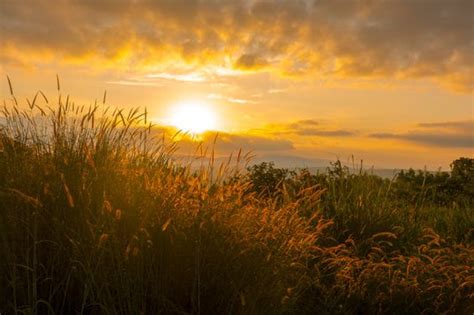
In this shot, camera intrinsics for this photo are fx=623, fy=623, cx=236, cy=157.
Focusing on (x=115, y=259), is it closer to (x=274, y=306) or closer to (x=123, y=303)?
(x=123, y=303)

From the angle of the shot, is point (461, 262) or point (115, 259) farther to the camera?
point (461, 262)

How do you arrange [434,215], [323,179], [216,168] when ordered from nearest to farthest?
1. [216,168]
2. [434,215]
3. [323,179]

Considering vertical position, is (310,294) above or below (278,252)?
below

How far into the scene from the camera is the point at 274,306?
5.22m

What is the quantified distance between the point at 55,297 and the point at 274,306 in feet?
6.02

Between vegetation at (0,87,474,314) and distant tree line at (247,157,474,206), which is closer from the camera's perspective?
vegetation at (0,87,474,314)

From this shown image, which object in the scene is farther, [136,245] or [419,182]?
[419,182]

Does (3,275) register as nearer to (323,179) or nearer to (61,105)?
(61,105)

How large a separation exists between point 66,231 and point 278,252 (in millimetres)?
1799

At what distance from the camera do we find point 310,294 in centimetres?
675

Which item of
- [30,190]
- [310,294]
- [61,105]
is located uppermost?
[61,105]

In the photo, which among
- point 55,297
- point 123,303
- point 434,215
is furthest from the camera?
point 434,215

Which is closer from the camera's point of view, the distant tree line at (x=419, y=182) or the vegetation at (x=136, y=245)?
the vegetation at (x=136, y=245)

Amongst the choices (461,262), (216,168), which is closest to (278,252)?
(216,168)
